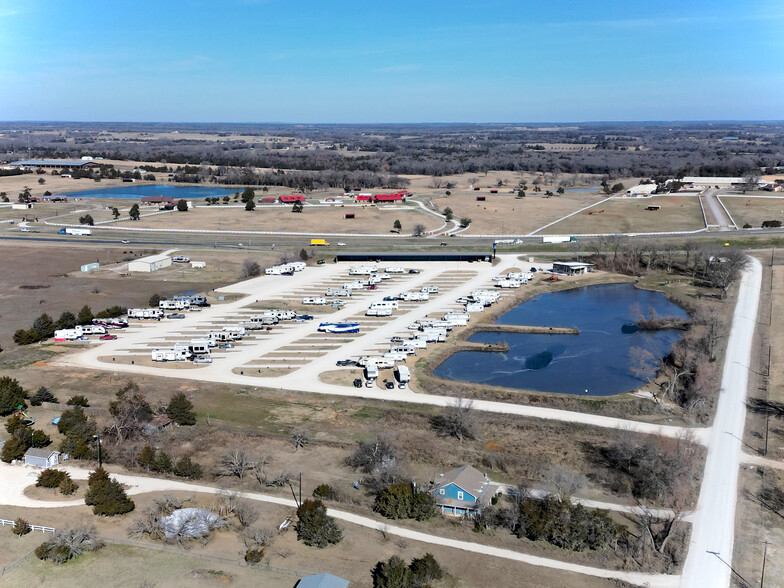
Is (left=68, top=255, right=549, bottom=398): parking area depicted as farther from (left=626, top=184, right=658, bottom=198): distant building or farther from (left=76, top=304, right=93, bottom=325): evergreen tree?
(left=626, top=184, right=658, bottom=198): distant building

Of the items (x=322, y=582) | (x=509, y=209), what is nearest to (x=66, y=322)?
(x=322, y=582)

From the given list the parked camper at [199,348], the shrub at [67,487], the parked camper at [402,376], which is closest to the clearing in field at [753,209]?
the parked camper at [402,376]

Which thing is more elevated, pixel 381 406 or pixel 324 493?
pixel 324 493

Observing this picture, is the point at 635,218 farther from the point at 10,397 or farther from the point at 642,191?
the point at 10,397

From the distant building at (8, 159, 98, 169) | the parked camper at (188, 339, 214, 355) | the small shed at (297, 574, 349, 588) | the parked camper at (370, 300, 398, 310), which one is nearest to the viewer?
the small shed at (297, 574, 349, 588)

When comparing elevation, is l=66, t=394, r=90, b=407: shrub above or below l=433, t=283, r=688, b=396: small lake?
above

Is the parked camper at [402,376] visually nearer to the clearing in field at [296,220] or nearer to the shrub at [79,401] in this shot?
the shrub at [79,401]

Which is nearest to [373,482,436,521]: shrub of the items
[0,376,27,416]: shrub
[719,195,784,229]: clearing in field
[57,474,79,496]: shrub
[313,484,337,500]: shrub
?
[313,484,337,500]: shrub
